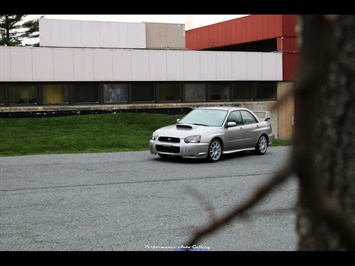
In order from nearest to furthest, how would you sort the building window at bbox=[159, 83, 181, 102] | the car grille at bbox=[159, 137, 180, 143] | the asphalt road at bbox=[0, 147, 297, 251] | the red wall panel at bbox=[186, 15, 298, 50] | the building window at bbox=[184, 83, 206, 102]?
the asphalt road at bbox=[0, 147, 297, 251], the car grille at bbox=[159, 137, 180, 143], the building window at bbox=[159, 83, 181, 102], the building window at bbox=[184, 83, 206, 102], the red wall panel at bbox=[186, 15, 298, 50]

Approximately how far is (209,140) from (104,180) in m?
4.42

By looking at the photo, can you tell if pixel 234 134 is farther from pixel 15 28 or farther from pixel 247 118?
pixel 15 28

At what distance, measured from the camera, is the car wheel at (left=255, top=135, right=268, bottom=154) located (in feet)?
57.3

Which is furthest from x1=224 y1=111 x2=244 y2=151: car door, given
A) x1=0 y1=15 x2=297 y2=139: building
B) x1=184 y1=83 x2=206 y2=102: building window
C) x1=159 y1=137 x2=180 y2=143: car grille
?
x1=184 y1=83 x2=206 y2=102: building window

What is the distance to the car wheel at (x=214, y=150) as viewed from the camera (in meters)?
15.3

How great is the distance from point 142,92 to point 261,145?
13.7m

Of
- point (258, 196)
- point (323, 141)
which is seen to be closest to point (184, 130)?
point (323, 141)

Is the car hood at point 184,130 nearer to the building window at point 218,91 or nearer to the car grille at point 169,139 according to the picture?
the car grille at point 169,139

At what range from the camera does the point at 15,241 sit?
6320 mm

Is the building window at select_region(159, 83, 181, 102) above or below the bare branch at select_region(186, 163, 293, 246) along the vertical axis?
above

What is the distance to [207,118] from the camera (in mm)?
16188

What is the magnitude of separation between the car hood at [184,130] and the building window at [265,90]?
60.6 feet

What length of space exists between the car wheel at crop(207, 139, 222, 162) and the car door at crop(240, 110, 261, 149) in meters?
1.26

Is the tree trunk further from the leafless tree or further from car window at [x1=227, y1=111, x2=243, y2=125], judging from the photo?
car window at [x1=227, y1=111, x2=243, y2=125]
